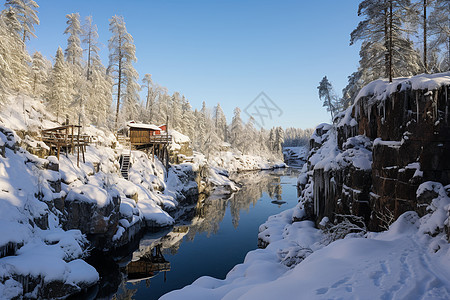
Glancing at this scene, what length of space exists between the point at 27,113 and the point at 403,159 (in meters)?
27.5

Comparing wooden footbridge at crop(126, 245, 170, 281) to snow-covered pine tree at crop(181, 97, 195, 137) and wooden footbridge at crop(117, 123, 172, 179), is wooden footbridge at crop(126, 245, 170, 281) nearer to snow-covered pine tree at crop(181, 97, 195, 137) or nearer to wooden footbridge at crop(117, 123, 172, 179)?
wooden footbridge at crop(117, 123, 172, 179)

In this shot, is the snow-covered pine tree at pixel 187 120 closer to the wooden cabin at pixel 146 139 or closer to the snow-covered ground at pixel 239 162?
the snow-covered ground at pixel 239 162

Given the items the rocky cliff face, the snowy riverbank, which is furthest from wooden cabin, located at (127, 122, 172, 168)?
the snowy riverbank

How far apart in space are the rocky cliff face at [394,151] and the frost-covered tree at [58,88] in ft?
102

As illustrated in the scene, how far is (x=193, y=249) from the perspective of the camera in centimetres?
1905

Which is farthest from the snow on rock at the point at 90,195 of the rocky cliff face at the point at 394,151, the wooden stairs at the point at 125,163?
the rocky cliff face at the point at 394,151

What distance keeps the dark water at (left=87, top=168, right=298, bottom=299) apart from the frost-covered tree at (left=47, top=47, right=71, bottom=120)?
20.3 metres

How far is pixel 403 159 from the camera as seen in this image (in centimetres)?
1049

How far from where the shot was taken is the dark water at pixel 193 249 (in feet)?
46.4

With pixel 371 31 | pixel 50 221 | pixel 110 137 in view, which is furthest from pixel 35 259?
pixel 371 31

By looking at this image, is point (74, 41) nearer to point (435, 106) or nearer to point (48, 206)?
point (48, 206)

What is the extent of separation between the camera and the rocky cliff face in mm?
9719

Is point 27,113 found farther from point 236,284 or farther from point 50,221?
point 236,284

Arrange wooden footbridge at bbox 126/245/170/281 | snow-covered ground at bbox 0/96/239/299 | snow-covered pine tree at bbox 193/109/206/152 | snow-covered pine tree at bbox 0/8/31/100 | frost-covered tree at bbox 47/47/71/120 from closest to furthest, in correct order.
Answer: snow-covered ground at bbox 0/96/239/299 < wooden footbridge at bbox 126/245/170/281 < snow-covered pine tree at bbox 0/8/31/100 < frost-covered tree at bbox 47/47/71/120 < snow-covered pine tree at bbox 193/109/206/152
